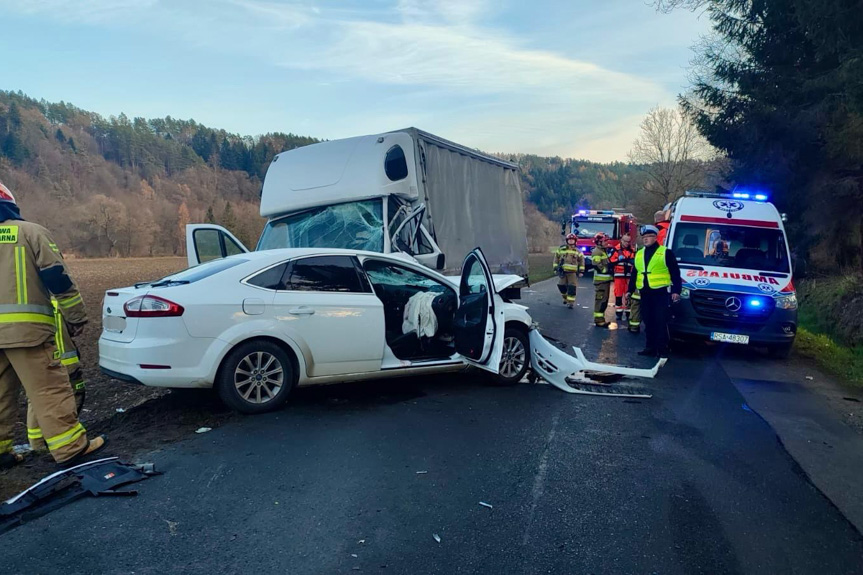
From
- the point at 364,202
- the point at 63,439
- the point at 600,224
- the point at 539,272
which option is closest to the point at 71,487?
the point at 63,439

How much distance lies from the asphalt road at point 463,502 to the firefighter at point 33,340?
0.77m

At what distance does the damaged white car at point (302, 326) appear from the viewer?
473 centimetres

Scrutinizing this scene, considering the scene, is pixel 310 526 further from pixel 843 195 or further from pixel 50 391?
pixel 843 195

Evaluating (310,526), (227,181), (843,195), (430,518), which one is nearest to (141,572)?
(310,526)

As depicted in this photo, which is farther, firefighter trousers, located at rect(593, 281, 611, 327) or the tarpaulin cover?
firefighter trousers, located at rect(593, 281, 611, 327)

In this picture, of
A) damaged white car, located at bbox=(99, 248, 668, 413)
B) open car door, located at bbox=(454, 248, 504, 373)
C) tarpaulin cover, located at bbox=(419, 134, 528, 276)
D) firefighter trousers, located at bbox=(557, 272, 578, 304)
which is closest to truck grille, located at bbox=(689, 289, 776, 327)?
damaged white car, located at bbox=(99, 248, 668, 413)

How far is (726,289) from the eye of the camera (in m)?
8.16

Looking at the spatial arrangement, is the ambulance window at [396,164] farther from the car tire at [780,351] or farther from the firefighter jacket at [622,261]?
the car tire at [780,351]

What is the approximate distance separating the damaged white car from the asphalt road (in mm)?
421

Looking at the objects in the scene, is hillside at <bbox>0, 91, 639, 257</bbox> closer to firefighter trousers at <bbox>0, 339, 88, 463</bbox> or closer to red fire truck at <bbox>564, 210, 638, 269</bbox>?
red fire truck at <bbox>564, 210, 638, 269</bbox>

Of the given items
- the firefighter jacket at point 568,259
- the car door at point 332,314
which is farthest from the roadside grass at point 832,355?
the car door at point 332,314

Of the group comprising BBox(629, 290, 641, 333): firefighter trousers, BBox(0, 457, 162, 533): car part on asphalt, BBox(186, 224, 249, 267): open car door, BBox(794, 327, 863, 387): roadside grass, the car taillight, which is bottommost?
BBox(794, 327, 863, 387): roadside grass

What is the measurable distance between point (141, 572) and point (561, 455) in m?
2.82

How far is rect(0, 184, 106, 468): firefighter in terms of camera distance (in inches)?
155
